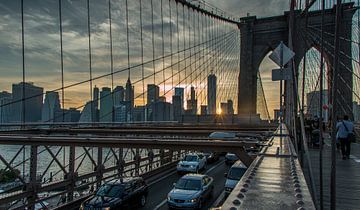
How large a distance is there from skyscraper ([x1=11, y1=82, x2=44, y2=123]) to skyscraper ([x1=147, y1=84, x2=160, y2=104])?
9537 mm

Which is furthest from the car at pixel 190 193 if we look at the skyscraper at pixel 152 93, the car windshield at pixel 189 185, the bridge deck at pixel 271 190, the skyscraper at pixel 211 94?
the skyscraper at pixel 211 94

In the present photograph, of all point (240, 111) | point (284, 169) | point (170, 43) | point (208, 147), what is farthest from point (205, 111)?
point (284, 169)

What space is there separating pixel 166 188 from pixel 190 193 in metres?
4.56

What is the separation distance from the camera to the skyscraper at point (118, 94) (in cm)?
2083

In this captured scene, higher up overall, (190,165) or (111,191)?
(111,191)

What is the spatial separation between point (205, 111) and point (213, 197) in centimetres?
1977

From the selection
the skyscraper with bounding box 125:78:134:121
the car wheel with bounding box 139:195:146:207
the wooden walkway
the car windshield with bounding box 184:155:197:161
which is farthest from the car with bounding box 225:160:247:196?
the skyscraper with bounding box 125:78:134:121

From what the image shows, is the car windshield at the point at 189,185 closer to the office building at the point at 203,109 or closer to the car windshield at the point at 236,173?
the car windshield at the point at 236,173

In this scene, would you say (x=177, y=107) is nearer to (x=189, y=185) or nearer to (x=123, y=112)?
(x=123, y=112)

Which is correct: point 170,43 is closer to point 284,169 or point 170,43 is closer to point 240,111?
point 240,111

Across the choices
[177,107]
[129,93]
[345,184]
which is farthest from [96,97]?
[345,184]

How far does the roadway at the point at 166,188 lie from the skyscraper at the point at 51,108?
19.6ft

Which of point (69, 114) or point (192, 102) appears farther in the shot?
point (192, 102)

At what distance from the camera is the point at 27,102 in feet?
47.9
